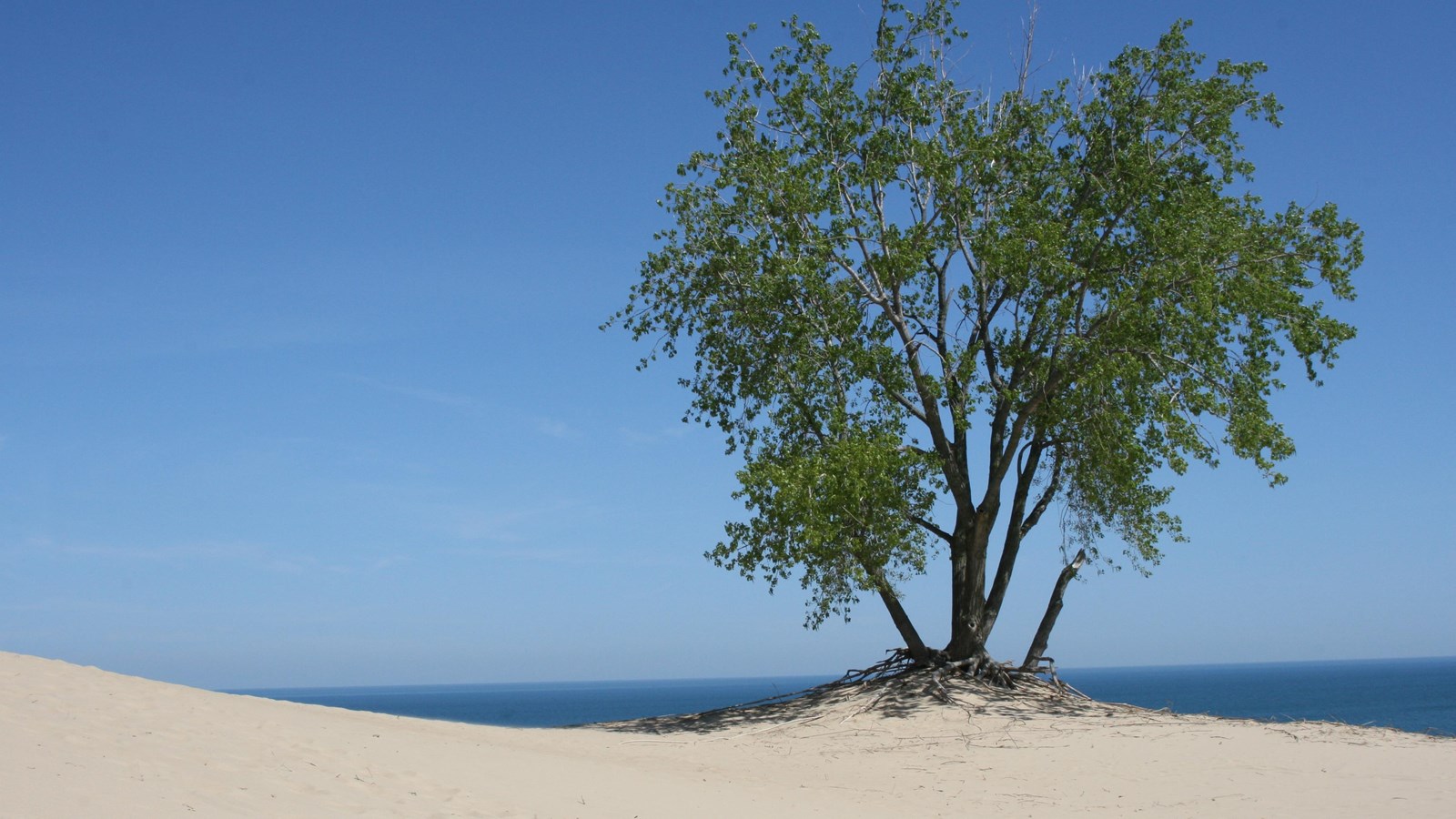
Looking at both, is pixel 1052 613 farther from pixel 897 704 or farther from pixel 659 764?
pixel 659 764

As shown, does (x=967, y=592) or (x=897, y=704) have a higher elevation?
(x=967, y=592)

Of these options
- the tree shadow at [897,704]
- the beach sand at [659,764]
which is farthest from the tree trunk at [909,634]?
the beach sand at [659,764]

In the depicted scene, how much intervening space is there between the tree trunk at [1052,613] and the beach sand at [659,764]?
10.7 ft

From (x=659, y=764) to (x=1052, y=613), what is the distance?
10459 millimetres

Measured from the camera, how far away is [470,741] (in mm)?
15211

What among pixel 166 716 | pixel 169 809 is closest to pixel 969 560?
pixel 166 716

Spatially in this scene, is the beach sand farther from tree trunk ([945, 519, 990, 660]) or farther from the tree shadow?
tree trunk ([945, 519, 990, 660])

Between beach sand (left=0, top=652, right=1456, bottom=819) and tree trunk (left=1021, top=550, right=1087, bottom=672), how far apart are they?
327cm

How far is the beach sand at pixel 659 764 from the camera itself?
33.2 feet

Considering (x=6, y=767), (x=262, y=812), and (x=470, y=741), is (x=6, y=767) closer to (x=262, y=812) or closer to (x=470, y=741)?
(x=262, y=812)

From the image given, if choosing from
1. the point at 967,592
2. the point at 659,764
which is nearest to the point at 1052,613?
the point at 967,592

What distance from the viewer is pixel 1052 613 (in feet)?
74.5

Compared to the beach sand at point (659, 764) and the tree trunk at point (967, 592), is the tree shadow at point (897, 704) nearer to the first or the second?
the beach sand at point (659, 764)

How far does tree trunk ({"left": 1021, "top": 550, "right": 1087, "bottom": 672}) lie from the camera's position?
22.4 m
